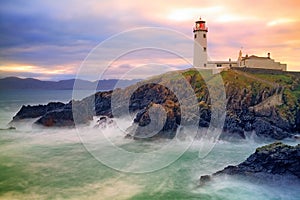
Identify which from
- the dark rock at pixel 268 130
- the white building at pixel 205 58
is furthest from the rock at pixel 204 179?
the white building at pixel 205 58

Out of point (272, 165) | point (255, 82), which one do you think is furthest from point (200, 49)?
point (272, 165)

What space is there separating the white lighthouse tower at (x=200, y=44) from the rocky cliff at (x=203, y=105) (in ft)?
8.73

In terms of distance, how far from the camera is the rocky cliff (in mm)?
25922

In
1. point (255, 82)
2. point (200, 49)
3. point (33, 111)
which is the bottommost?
point (33, 111)

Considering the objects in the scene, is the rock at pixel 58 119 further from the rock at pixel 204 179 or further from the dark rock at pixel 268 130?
the rock at pixel 204 179

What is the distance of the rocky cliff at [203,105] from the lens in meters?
25.9

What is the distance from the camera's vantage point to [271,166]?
1530cm

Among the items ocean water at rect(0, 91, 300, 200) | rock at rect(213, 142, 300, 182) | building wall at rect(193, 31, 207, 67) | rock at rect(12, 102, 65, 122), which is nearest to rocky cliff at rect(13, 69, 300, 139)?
rock at rect(12, 102, 65, 122)

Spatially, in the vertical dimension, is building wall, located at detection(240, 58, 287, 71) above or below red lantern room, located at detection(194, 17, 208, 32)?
below

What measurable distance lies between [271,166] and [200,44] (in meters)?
26.5

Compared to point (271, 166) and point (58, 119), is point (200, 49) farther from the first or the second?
point (271, 166)

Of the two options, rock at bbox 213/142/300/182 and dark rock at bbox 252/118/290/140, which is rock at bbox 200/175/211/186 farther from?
dark rock at bbox 252/118/290/140

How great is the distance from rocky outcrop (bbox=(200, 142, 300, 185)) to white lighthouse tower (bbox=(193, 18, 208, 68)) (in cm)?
2470

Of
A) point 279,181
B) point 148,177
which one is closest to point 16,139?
point 148,177
